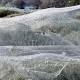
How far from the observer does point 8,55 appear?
2.67 m

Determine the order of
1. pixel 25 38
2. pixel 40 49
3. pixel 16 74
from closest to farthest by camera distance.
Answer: pixel 16 74, pixel 40 49, pixel 25 38

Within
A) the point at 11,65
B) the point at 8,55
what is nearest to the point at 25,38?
the point at 8,55

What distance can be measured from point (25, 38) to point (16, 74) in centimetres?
73

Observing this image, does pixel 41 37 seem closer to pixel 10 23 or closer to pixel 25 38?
pixel 25 38

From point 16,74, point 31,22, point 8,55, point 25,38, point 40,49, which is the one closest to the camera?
point 16,74

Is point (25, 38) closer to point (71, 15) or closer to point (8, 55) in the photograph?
point (8, 55)

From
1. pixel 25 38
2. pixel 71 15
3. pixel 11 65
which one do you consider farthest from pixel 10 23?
pixel 11 65

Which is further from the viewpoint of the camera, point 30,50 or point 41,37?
point 41,37

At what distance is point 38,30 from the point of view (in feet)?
10.7

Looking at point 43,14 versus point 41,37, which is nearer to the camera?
point 41,37

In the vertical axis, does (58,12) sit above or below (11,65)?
above

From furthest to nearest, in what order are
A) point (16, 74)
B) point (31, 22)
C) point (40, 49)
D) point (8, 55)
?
point (31, 22), point (40, 49), point (8, 55), point (16, 74)

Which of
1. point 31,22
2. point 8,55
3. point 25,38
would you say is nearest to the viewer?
point 8,55

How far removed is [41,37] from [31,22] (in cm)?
44
